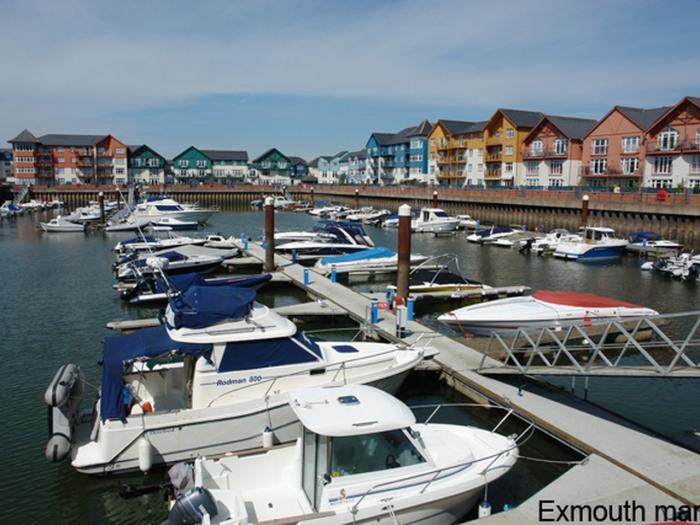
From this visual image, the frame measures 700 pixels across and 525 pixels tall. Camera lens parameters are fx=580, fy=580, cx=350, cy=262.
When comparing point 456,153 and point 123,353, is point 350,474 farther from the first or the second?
point 456,153

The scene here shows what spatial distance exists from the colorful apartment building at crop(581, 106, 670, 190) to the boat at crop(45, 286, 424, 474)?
59.6 m

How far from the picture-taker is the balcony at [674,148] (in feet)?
187

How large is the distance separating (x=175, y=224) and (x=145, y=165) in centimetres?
7447

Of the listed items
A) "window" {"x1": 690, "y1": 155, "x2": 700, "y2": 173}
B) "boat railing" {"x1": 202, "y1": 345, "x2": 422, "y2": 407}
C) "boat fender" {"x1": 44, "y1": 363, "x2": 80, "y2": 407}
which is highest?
"window" {"x1": 690, "y1": 155, "x2": 700, "y2": 173}

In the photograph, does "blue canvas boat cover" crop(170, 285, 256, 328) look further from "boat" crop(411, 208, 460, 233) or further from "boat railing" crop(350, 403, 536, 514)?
"boat" crop(411, 208, 460, 233)

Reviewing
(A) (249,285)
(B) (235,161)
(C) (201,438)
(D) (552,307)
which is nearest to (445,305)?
(D) (552,307)

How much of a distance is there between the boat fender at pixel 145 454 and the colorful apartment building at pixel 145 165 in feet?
410

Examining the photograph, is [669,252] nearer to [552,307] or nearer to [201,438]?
[552,307]

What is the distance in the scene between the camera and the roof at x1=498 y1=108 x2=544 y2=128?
83.4 metres

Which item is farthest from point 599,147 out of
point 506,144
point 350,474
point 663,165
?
point 350,474

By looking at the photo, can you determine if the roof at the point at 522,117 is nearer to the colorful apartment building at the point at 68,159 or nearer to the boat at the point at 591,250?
the boat at the point at 591,250

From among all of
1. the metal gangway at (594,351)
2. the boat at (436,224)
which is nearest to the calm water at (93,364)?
the metal gangway at (594,351)

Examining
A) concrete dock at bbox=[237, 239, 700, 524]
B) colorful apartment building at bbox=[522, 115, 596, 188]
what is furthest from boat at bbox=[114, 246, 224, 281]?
colorful apartment building at bbox=[522, 115, 596, 188]

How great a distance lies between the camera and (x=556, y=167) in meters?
76.4
